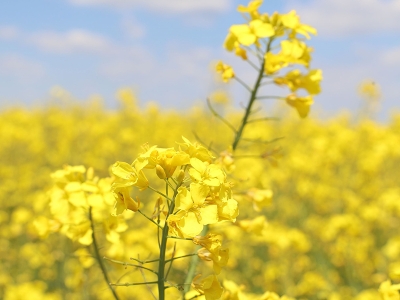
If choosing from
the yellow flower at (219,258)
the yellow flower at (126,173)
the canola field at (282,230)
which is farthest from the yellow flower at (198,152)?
the canola field at (282,230)

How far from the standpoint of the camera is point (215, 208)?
3.83 ft

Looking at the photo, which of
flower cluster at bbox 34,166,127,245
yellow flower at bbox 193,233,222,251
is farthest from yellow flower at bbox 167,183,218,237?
flower cluster at bbox 34,166,127,245

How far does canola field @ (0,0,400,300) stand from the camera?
49.3 inches

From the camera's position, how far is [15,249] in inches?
271

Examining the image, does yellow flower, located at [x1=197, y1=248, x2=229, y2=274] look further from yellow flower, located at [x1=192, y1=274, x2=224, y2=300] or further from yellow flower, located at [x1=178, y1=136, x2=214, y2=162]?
yellow flower, located at [x1=178, y1=136, x2=214, y2=162]

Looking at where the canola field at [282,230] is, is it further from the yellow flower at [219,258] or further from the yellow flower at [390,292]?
the yellow flower at [219,258]

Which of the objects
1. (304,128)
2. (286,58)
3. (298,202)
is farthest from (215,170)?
(304,128)

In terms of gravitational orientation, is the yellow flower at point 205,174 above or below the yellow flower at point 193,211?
above

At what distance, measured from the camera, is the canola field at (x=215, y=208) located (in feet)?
4.10

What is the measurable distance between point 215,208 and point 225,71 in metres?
1.12

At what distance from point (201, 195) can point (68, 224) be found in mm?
849

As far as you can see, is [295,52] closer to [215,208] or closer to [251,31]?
[251,31]

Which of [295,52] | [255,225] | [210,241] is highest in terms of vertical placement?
[295,52]

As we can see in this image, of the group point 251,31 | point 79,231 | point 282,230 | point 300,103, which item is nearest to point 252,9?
point 251,31
